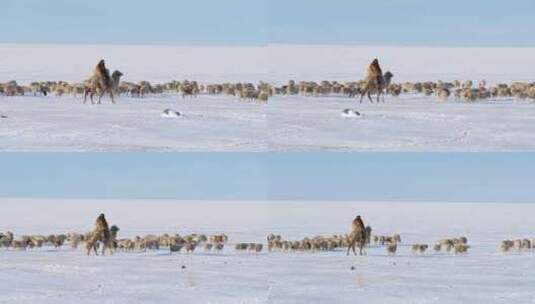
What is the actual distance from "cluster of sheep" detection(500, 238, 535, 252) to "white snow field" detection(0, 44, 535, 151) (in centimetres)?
59

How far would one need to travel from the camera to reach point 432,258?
9.48m

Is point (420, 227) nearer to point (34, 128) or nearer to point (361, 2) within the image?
point (361, 2)

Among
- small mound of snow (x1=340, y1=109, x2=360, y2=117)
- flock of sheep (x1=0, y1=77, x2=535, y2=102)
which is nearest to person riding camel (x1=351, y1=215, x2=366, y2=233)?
small mound of snow (x1=340, y1=109, x2=360, y2=117)

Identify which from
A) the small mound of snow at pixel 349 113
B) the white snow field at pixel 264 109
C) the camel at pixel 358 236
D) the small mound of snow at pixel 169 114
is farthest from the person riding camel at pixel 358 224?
the small mound of snow at pixel 169 114

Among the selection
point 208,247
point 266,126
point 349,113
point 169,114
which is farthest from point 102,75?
point 349,113

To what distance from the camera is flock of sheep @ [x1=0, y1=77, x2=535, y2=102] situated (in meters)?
9.41

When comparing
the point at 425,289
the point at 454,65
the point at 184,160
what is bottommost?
the point at 425,289

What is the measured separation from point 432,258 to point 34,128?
7.62 ft

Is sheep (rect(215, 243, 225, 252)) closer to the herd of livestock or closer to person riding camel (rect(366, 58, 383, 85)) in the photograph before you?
the herd of livestock

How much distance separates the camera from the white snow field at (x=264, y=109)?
9.24m

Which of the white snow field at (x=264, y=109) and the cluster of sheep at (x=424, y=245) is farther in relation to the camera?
the cluster of sheep at (x=424, y=245)

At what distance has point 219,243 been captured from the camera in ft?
31.1

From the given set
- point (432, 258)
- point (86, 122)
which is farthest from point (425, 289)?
point (86, 122)

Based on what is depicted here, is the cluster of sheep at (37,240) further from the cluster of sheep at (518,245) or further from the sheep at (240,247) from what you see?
the cluster of sheep at (518,245)
